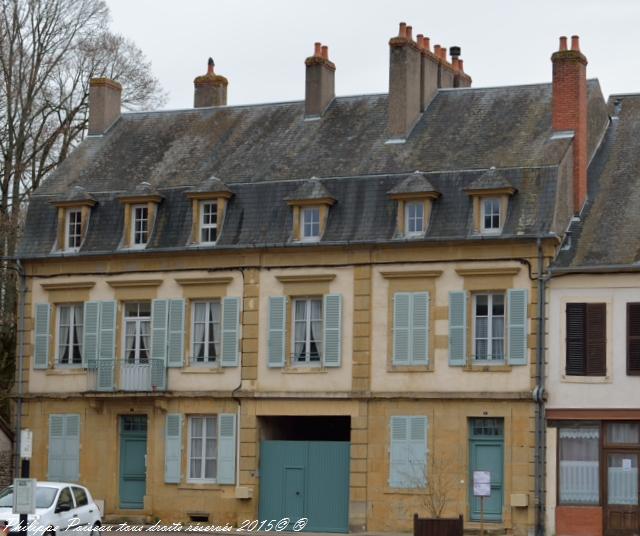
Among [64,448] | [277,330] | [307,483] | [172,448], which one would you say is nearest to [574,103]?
[277,330]

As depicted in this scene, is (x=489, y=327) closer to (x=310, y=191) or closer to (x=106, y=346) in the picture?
(x=310, y=191)

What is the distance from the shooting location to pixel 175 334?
41.0 m

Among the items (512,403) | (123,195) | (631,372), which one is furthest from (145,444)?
(631,372)

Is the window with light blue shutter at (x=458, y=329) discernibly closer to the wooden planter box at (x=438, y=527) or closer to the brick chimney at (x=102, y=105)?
the wooden planter box at (x=438, y=527)

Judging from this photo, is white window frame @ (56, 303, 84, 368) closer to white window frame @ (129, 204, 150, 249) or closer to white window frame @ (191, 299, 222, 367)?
white window frame @ (129, 204, 150, 249)

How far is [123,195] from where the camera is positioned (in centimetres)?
4222

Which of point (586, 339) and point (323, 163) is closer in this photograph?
point (586, 339)

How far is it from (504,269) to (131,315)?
9915 mm

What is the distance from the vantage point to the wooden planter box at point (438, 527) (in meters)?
33.2

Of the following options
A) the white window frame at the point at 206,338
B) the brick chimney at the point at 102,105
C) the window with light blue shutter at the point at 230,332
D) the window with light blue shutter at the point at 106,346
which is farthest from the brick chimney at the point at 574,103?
the brick chimney at the point at 102,105

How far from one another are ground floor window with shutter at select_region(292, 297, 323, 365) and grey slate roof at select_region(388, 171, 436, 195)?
10.9ft

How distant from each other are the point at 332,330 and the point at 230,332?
268cm

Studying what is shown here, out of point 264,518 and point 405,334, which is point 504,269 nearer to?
point 405,334

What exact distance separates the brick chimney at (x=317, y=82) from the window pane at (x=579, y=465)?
11795 mm
